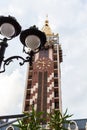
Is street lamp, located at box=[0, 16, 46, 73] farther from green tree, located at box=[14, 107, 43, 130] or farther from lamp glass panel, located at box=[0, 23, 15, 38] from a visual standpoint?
green tree, located at box=[14, 107, 43, 130]

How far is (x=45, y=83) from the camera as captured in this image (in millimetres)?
55125

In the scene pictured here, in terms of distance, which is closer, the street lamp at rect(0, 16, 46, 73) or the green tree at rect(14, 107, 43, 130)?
the street lamp at rect(0, 16, 46, 73)

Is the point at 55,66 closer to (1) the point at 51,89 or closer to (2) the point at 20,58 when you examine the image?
(1) the point at 51,89

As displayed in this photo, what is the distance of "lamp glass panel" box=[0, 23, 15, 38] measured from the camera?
826 cm

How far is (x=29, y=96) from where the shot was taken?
54500mm

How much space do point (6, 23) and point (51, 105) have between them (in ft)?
141

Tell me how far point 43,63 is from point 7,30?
168 feet

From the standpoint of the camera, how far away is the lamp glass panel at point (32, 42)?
334 inches

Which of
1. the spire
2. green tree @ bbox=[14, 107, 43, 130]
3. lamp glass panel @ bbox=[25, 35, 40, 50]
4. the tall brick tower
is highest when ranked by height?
the spire

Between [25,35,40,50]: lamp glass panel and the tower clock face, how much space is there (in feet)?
163

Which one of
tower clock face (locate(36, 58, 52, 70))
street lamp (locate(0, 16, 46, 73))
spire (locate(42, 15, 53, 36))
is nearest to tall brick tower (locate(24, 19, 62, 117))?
tower clock face (locate(36, 58, 52, 70))

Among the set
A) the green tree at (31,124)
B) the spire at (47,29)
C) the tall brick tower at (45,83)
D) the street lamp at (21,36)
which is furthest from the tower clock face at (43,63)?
the street lamp at (21,36)

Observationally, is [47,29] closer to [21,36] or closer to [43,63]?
[43,63]

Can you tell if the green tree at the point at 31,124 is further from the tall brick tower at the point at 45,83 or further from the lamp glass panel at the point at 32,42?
the tall brick tower at the point at 45,83
